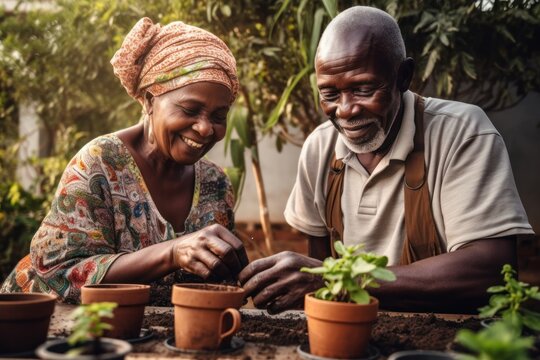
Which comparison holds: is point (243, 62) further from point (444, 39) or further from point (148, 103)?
point (148, 103)

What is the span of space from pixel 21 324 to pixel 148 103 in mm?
1334

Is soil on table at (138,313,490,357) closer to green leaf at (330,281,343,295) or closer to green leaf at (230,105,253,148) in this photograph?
green leaf at (330,281,343,295)

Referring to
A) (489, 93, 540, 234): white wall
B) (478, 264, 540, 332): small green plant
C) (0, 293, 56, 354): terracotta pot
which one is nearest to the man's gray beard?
(478, 264, 540, 332): small green plant

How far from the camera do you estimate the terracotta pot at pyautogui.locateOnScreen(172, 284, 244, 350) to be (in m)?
1.45

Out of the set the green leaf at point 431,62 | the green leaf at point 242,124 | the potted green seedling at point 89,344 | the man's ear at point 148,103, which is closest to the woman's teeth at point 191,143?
the man's ear at point 148,103

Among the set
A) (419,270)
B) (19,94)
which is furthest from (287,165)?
(419,270)

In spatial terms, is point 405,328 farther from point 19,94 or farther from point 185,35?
point 19,94

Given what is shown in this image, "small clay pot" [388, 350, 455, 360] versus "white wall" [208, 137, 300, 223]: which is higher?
"white wall" [208, 137, 300, 223]

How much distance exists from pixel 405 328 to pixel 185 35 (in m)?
1.47

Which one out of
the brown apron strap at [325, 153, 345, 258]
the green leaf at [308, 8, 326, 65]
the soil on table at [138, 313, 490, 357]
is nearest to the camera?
the soil on table at [138, 313, 490, 357]

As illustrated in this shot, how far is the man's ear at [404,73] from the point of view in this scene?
2.44m

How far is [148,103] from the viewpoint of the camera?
2.55 metres

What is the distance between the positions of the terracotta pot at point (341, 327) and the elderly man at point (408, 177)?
26.1 inches

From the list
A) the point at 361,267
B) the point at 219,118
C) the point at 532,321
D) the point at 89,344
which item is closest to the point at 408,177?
the point at 219,118
